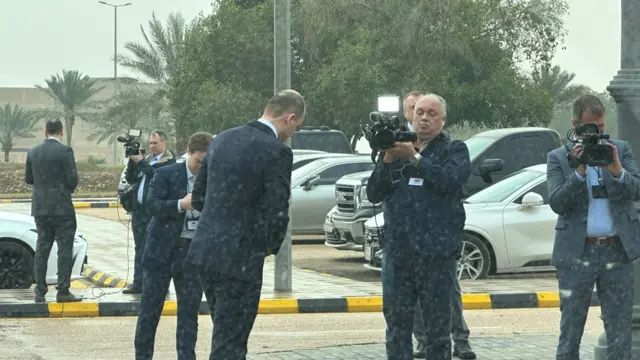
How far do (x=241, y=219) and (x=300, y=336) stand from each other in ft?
16.3

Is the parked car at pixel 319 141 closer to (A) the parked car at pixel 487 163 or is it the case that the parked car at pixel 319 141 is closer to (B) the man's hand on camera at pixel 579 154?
(A) the parked car at pixel 487 163

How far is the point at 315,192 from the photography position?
22.5 metres

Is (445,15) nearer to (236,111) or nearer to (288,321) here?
(236,111)

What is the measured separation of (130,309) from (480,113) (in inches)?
1269

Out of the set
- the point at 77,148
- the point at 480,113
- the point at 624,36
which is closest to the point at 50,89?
the point at 480,113

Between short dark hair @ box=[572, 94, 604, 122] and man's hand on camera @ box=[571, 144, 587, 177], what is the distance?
208 millimetres

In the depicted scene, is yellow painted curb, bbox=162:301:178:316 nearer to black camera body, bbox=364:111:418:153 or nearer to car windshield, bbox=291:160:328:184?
black camera body, bbox=364:111:418:153

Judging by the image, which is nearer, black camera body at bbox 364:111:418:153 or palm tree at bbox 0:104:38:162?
black camera body at bbox 364:111:418:153

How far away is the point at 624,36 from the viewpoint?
8023mm

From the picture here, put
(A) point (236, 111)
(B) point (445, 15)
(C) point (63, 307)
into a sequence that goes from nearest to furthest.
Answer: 1. (C) point (63, 307)
2. (B) point (445, 15)
3. (A) point (236, 111)

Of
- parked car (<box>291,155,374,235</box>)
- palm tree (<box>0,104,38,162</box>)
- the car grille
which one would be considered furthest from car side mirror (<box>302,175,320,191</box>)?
palm tree (<box>0,104,38,162</box>)

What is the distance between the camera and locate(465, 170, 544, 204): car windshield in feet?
52.2

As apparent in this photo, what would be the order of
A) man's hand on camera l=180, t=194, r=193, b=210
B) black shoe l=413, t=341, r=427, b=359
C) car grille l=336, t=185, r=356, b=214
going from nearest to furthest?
man's hand on camera l=180, t=194, r=193, b=210 < black shoe l=413, t=341, r=427, b=359 < car grille l=336, t=185, r=356, b=214

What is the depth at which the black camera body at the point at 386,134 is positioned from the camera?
279 inches
